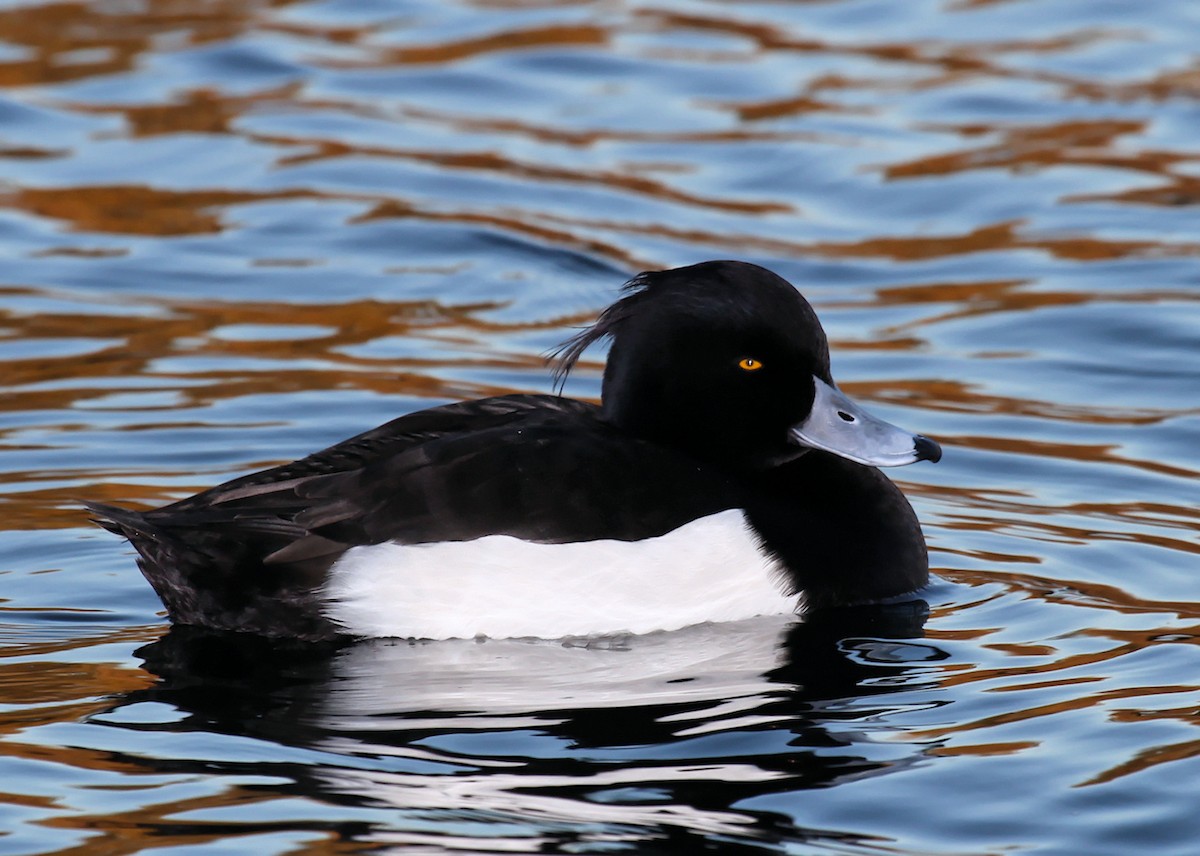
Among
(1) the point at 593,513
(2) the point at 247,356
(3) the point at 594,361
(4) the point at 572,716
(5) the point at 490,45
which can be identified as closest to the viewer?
(4) the point at 572,716

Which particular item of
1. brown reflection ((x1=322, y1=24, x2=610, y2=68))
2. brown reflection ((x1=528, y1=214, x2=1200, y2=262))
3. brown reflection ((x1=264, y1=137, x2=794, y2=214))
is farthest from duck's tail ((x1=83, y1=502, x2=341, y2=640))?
brown reflection ((x1=322, y1=24, x2=610, y2=68))

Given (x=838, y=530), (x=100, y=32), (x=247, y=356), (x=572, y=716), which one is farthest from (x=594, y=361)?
(x=100, y=32)

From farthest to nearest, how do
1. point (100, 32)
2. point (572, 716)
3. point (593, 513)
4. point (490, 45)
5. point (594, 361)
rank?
1. point (100, 32)
2. point (490, 45)
3. point (594, 361)
4. point (593, 513)
5. point (572, 716)

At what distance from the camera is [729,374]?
6070mm

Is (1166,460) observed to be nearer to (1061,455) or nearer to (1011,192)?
(1061,455)

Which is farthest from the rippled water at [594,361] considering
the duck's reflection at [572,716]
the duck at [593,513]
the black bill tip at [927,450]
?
the black bill tip at [927,450]

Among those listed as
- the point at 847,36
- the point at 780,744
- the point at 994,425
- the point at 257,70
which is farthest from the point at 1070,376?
the point at 257,70

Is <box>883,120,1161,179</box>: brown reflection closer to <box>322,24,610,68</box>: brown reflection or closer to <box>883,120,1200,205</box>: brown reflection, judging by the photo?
<box>883,120,1200,205</box>: brown reflection

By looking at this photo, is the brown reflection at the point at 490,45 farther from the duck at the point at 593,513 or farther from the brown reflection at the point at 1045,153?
the duck at the point at 593,513

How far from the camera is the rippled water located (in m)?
4.65

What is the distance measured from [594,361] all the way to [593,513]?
140 inches

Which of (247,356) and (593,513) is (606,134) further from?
(593,513)

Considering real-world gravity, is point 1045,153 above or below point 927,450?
above

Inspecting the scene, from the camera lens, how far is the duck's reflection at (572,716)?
14.7ft
